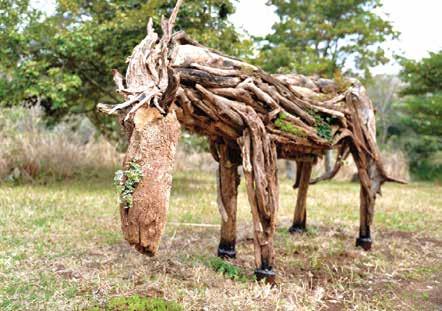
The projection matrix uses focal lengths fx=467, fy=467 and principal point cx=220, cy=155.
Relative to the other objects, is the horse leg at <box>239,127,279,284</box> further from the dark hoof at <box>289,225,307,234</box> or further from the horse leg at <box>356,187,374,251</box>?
the dark hoof at <box>289,225,307,234</box>

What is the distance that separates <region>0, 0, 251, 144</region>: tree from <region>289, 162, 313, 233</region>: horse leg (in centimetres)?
409

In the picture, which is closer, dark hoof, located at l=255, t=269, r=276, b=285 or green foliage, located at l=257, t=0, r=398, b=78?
dark hoof, located at l=255, t=269, r=276, b=285

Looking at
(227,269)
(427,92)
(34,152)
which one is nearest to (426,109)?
(427,92)

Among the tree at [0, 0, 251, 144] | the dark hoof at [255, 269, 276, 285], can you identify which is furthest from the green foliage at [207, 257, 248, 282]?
the tree at [0, 0, 251, 144]

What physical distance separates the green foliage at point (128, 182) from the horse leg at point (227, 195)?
2104 mm

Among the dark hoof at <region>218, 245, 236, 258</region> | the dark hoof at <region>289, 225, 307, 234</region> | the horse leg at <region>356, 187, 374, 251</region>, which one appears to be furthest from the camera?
the dark hoof at <region>289, 225, 307, 234</region>

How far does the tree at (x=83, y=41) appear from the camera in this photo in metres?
9.45

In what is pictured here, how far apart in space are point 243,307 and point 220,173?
1.69 metres

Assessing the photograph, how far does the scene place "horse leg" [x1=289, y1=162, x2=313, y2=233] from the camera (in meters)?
6.57

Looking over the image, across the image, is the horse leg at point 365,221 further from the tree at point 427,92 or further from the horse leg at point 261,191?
the tree at point 427,92

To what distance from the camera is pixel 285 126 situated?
4652 mm

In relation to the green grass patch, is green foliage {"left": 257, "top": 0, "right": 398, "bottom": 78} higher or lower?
higher

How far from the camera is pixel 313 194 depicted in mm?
11609

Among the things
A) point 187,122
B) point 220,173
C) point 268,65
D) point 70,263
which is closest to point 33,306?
point 70,263
